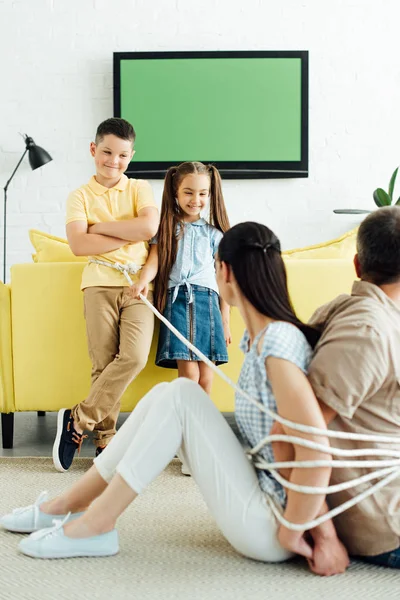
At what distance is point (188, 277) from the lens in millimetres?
2613

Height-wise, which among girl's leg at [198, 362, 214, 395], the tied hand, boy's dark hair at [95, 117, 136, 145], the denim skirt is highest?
boy's dark hair at [95, 117, 136, 145]

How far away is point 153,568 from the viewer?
157 cm

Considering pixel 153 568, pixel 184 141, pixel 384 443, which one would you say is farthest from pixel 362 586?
pixel 184 141

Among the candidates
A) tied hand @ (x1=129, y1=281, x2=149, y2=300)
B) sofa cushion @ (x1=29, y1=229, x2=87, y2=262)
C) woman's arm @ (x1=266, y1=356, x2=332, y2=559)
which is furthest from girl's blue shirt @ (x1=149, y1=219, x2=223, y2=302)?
woman's arm @ (x1=266, y1=356, x2=332, y2=559)

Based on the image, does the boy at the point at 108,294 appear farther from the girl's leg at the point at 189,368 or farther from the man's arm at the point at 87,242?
the girl's leg at the point at 189,368

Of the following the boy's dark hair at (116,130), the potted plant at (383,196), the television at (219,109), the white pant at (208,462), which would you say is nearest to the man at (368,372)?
the white pant at (208,462)

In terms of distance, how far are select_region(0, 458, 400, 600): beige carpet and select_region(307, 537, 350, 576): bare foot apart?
0.06 feet

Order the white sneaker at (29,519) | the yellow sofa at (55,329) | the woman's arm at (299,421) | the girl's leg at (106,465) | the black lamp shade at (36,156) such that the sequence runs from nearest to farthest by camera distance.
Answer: the woman's arm at (299,421) < the girl's leg at (106,465) < the white sneaker at (29,519) < the yellow sofa at (55,329) < the black lamp shade at (36,156)

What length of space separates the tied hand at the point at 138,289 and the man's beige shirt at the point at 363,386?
1.08m

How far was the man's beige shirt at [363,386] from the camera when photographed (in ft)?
4.48

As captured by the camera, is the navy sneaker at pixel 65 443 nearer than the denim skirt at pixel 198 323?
Yes

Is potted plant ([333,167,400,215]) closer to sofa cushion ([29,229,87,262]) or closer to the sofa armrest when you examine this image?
sofa cushion ([29,229,87,262])

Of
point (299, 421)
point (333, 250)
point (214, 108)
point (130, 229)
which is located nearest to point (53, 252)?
point (130, 229)

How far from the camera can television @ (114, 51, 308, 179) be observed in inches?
192
